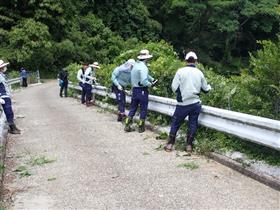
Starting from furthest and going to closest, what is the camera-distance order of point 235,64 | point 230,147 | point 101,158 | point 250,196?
point 235,64, point 101,158, point 230,147, point 250,196

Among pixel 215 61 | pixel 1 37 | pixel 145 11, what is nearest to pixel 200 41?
pixel 215 61

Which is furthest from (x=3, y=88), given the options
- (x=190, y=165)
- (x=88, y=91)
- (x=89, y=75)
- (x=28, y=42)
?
(x=28, y=42)

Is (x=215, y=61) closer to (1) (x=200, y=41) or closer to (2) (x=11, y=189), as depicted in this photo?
(1) (x=200, y=41)

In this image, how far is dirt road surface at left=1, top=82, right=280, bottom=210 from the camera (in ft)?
21.1

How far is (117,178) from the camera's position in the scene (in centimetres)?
763

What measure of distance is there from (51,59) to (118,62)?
33.7 meters

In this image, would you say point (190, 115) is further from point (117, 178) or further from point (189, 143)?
point (117, 178)

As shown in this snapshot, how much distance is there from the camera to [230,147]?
8484 millimetres

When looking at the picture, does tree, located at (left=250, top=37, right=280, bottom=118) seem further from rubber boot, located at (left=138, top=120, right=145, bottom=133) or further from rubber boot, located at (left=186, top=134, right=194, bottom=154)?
rubber boot, located at (left=138, top=120, right=145, bottom=133)

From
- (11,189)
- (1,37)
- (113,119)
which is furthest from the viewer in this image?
(1,37)

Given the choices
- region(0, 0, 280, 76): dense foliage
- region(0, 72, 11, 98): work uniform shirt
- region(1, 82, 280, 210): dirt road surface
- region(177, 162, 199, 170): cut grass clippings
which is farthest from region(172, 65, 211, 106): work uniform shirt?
region(0, 0, 280, 76): dense foliage

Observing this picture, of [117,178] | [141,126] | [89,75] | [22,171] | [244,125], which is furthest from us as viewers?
[89,75]

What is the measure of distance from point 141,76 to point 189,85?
2513 mm

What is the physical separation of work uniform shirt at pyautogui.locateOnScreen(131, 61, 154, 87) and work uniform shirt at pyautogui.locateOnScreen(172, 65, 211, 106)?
225cm
